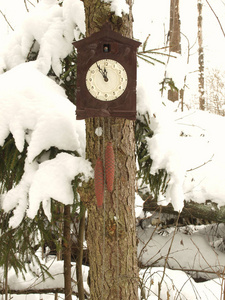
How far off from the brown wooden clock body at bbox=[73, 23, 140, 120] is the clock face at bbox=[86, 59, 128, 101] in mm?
17

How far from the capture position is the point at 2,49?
6.26 feet

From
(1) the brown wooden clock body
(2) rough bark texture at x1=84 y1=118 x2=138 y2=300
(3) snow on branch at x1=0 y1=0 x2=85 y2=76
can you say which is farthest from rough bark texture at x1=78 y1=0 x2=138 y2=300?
(3) snow on branch at x1=0 y1=0 x2=85 y2=76

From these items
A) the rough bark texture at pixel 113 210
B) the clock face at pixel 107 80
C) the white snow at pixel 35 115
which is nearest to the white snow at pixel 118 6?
the rough bark texture at pixel 113 210

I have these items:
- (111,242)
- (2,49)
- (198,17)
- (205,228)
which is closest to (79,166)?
(111,242)

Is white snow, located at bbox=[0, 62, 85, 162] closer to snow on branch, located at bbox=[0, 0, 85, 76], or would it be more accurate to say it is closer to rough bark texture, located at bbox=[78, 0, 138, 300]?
rough bark texture, located at bbox=[78, 0, 138, 300]

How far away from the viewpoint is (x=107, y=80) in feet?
4.29

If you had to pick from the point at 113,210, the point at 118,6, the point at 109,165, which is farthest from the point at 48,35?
the point at 113,210

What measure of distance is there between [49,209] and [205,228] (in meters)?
3.97

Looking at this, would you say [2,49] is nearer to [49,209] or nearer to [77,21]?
[77,21]

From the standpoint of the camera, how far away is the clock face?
4.28ft

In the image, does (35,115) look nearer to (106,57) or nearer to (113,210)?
(106,57)

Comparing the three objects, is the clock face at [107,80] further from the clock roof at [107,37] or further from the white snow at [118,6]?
the white snow at [118,6]

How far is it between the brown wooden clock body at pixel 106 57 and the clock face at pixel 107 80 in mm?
17

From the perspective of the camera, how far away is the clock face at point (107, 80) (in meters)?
1.31
